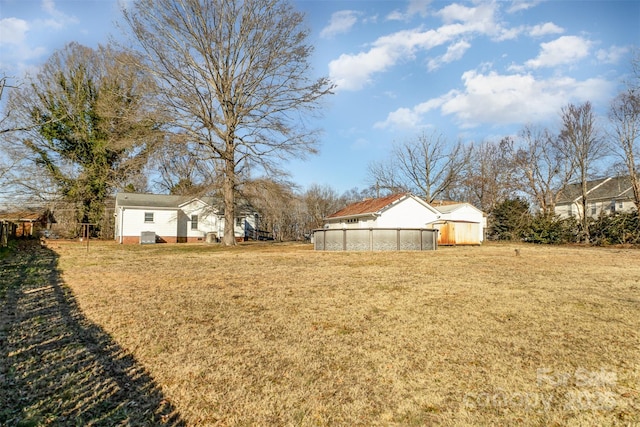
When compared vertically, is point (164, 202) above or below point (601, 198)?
below

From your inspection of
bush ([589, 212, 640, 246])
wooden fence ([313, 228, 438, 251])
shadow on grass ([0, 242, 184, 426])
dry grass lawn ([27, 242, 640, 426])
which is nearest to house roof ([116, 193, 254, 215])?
wooden fence ([313, 228, 438, 251])

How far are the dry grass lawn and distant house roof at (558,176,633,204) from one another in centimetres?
3512

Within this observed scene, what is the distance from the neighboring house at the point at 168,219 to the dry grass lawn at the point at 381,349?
20.8 m

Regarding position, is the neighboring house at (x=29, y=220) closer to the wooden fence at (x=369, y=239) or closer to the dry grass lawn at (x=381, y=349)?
the wooden fence at (x=369, y=239)

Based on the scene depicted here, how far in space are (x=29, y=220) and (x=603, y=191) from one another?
54.8 metres

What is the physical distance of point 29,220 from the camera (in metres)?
30.4

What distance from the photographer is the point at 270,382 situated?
327 cm

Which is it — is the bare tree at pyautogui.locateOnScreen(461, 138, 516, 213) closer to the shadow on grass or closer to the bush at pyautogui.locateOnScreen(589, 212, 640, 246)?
the bush at pyautogui.locateOnScreen(589, 212, 640, 246)

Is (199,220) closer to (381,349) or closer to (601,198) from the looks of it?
(381,349)

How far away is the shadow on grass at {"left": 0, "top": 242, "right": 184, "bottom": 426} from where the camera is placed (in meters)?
2.68

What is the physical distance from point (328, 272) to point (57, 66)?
31.3 meters

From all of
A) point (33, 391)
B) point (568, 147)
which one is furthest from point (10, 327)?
point (568, 147)

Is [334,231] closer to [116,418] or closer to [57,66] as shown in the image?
[116,418]

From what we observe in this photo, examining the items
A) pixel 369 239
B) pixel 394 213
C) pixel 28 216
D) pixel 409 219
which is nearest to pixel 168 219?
pixel 28 216
